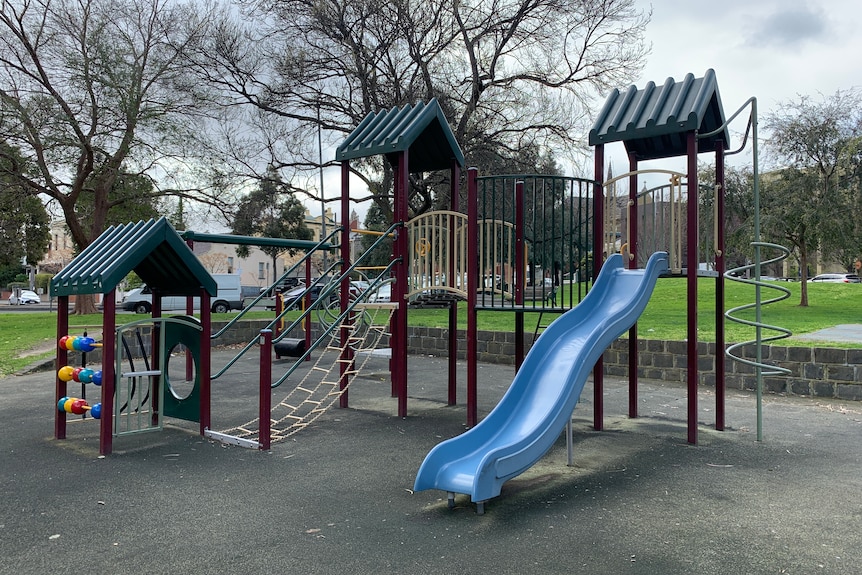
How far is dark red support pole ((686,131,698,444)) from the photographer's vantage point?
20.2 ft

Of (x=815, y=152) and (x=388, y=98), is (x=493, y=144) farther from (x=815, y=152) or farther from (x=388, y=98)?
(x=815, y=152)

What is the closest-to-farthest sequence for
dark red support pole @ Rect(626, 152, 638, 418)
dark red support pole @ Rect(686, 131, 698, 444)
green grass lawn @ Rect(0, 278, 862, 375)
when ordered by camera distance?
1. dark red support pole @ Rect(686, 131, 698, 444)
2. dark red support pole @ Rect(626, 152, 638, 418)
3. green grass lawn @ Rect(0, 278, 862, 375)

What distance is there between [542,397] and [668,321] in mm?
10086

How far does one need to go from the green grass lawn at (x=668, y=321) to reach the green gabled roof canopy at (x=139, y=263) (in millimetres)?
6221

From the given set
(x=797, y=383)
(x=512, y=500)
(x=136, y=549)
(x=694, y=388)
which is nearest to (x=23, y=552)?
(x=136, y=549)

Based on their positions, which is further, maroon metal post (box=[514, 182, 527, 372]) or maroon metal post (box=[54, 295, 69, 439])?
maroon metal post (box=[514, 182, 527, 372])

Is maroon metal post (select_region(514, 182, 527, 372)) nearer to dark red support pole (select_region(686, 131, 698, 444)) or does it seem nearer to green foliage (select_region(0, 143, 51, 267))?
dark red support pole (select_region(686, 131, 698, 444))

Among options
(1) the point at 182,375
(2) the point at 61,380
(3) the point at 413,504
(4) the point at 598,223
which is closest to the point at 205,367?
(2) the point at 61,380

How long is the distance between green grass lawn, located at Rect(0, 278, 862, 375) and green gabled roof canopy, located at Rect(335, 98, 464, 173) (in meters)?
5.47

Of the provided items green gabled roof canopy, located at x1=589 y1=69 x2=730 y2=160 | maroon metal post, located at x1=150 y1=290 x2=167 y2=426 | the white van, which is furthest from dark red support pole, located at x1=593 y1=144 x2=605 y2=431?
the white van

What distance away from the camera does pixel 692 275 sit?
626 centimetres

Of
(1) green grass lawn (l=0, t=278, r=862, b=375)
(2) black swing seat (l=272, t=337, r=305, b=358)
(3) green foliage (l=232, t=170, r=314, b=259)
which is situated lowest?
(2) black swing seat (l=272, t=337, r=305, b=358)

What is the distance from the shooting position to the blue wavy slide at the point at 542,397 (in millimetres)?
4332

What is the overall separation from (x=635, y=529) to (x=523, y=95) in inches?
744
